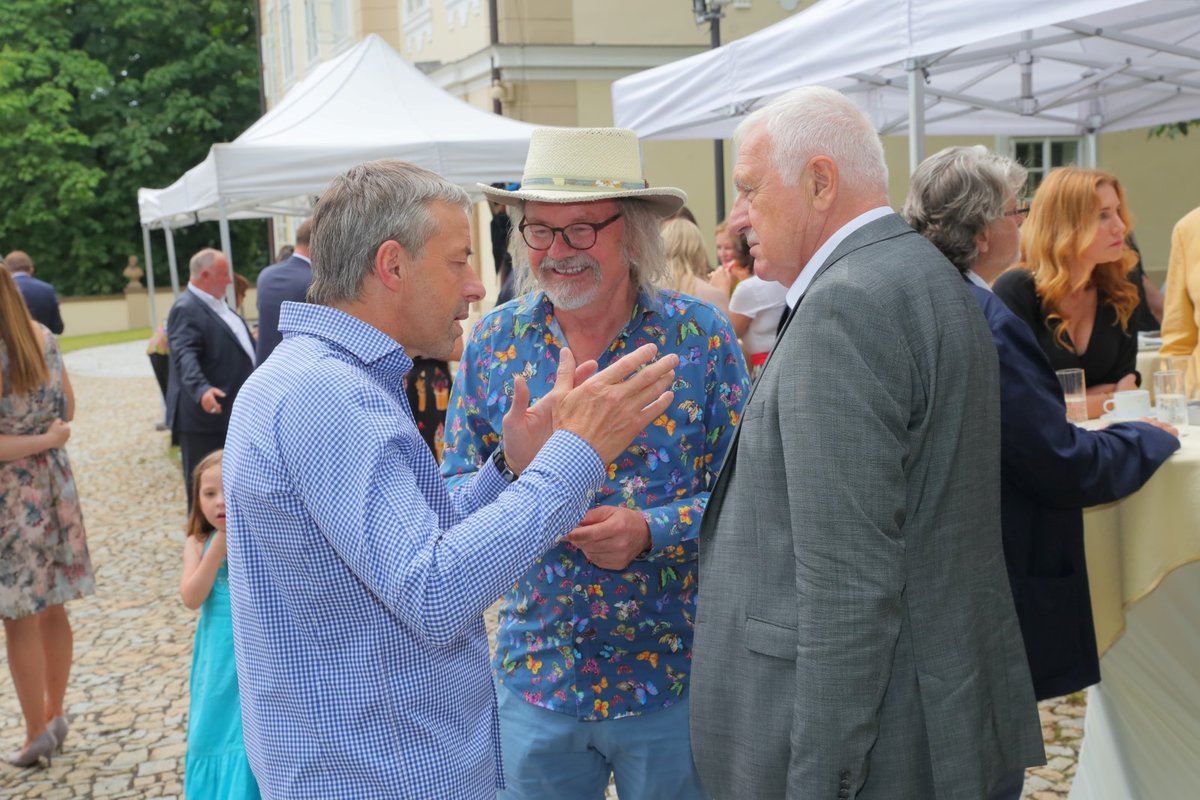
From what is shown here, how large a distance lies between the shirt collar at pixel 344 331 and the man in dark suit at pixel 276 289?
5103mm

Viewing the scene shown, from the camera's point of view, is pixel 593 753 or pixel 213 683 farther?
pixel 213 683

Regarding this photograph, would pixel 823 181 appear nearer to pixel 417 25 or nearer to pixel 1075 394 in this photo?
pixel 1075 394

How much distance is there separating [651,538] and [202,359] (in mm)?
5563

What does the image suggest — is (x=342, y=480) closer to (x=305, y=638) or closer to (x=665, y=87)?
(x=305, y=638)

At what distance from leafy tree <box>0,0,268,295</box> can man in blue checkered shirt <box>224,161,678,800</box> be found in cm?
3704

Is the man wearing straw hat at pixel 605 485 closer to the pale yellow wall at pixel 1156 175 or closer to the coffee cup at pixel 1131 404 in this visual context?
the coffee cup at pixel 1131 404

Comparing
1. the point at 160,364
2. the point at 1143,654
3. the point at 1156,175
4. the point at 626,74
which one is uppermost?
the point at 626,74

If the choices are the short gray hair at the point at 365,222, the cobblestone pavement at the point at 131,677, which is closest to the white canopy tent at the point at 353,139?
the cobblestone pavement at the point at 131,677

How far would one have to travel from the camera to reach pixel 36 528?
4.21m

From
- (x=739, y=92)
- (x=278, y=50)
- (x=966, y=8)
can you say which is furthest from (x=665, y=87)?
Answer: (x=278, y=50)

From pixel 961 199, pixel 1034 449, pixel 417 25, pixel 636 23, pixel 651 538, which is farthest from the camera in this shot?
pixel 417 25

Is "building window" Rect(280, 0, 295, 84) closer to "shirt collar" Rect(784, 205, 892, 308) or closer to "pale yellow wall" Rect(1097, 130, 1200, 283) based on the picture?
"pale yellow wall" Rect(1097, 130, 1200, 283)

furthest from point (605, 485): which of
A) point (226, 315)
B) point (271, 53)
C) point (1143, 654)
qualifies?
point (271, 53)

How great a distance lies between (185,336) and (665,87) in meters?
3.29
